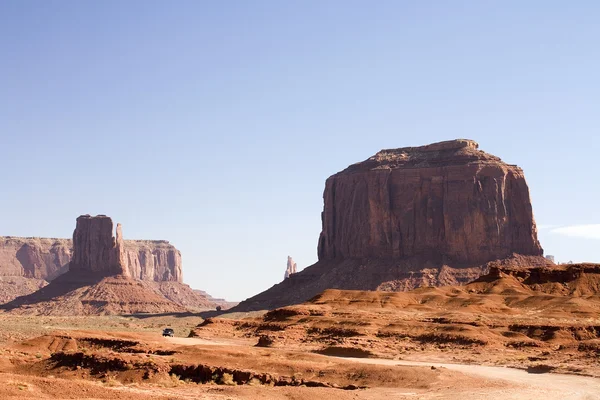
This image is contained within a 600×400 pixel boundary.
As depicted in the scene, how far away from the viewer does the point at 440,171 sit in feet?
399

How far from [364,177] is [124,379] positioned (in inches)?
3749

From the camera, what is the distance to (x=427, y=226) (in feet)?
396

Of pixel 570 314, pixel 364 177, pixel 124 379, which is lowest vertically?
pixel 124 379

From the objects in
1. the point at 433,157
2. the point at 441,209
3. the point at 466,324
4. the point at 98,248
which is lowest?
the point at 466,324

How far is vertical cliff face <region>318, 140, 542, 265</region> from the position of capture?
118 meters

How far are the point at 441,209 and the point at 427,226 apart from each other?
317cm

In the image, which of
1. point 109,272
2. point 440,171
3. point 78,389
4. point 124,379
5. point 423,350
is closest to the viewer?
point 78,389

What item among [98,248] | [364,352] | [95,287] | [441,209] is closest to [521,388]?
[364,352]

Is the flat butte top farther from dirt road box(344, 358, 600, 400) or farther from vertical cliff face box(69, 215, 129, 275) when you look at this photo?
dirt road box(344, 358, 600, 400)

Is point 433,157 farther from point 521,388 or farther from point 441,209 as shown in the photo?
point 521,388

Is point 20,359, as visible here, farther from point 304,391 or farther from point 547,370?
point 547,370

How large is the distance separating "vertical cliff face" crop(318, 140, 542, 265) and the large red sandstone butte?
139 millimetres

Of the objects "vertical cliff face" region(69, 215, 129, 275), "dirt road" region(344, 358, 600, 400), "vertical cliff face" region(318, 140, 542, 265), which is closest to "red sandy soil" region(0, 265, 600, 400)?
"dirt road" region(344, 358, 600, 400)

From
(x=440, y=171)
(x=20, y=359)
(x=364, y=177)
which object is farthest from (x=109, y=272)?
(x=20, y=359)
